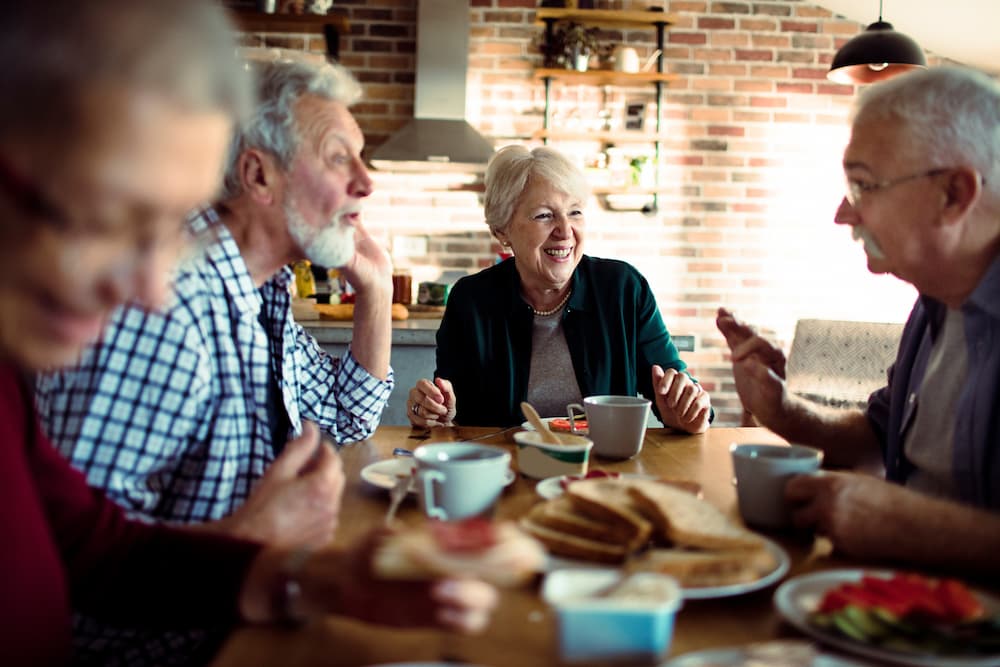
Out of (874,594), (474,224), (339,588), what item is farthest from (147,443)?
(474,224)

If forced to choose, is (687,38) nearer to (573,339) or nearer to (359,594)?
(573,339)

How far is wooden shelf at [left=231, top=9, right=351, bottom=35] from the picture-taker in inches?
181

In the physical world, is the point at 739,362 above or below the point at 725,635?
above

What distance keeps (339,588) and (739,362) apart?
3.29 ft

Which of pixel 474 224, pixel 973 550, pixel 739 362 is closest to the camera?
pixel 973 550

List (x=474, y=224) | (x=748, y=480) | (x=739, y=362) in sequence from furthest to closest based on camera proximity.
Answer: (x=474, y=224) → (x=739, y=362) → (x=748, y=480)

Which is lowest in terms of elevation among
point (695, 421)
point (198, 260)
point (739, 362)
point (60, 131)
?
point (695, 421)

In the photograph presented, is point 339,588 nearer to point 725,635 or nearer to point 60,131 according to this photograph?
point 725,635

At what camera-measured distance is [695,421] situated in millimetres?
1812

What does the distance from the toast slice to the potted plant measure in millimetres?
4009

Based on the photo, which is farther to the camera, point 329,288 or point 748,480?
point 329,288

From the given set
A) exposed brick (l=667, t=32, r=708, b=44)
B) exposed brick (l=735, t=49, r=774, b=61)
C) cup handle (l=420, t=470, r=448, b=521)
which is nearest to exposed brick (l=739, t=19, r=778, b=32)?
exposed brick (l=735, t=49, r=774, b=61)

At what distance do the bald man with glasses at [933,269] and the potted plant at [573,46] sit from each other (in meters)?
3.52

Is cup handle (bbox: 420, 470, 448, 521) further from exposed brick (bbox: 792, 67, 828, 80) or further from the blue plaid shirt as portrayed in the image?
exposed brick (bbox: 792, 67, 828, 80)
